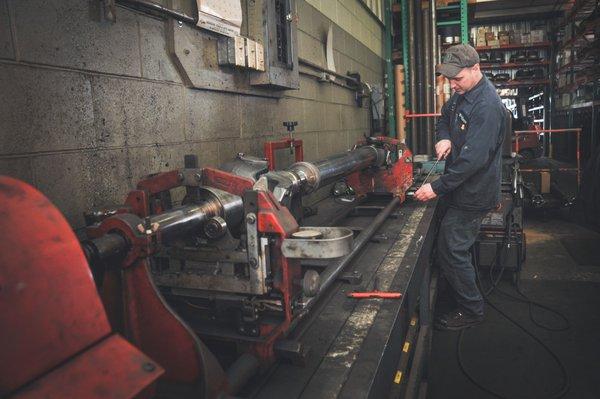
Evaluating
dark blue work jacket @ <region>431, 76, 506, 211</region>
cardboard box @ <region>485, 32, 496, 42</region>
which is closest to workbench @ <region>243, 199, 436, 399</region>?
dark blue work jacket @ <region>431, 76, 506, 211</region>

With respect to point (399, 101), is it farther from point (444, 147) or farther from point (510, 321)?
point (510, 321)

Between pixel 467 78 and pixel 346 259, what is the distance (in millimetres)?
1216

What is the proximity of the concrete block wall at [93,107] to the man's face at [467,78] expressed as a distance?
1092 mm

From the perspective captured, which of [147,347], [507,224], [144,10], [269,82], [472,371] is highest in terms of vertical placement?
[144,10]

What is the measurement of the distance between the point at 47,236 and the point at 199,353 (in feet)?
1.35

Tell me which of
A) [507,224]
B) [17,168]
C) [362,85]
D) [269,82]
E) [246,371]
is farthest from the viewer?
[362,85]

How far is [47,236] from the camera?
0.62 metres

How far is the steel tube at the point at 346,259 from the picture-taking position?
4.75ft

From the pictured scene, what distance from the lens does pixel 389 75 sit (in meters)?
6.00

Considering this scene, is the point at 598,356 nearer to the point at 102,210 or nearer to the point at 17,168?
the point at 102,210

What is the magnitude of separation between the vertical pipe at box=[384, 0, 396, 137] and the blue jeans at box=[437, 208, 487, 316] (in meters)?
3.45

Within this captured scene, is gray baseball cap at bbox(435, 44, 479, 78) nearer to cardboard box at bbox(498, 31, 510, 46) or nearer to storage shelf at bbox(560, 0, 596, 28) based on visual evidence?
storage shelf at bbox(560, 0, 596, 28)

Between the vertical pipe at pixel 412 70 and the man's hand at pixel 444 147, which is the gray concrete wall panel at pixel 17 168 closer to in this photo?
the man's hand at pixel 444 147

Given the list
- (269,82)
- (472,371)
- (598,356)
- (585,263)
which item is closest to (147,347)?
(269,82)
